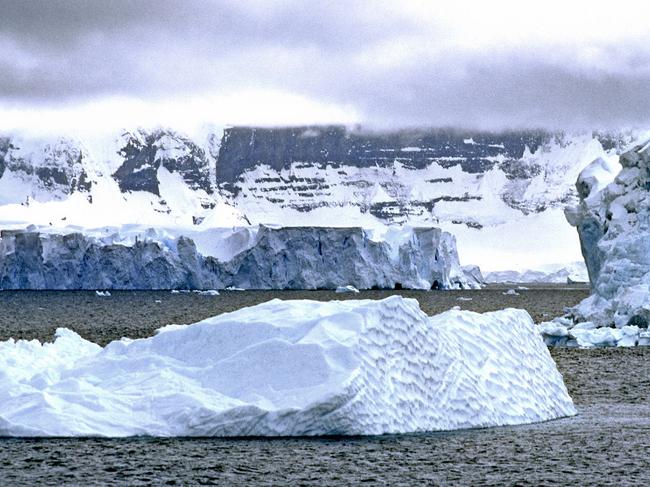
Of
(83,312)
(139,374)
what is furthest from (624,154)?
(83,312)

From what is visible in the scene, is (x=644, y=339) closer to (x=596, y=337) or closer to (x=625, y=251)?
(x=596, y=337)

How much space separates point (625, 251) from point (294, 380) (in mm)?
23984

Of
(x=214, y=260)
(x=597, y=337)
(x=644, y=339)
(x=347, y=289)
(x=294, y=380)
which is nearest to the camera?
(x=294, y=380)

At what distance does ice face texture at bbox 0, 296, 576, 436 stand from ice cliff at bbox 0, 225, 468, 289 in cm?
7479

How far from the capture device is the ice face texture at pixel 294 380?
1355 centimetres

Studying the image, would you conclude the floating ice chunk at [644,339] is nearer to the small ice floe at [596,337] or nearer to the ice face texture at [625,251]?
the small ice floe at [596,337]

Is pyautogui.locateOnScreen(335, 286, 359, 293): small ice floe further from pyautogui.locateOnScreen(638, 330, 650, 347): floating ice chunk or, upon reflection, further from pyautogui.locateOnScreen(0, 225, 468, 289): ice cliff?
pyautogui.locateOnScreen(638, 330, 650, 347): floating ice chunk

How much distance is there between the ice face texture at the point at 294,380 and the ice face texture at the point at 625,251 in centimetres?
1850

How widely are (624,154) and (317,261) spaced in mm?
57893

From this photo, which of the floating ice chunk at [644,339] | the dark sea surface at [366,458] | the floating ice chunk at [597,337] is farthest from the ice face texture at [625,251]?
Result: the dark sea surface at [366,458]

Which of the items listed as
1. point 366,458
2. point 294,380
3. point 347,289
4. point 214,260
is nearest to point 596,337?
point 294,380

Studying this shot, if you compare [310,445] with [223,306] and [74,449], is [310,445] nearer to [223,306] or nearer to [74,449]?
[74,449]

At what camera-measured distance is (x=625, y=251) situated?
36000 millimetres

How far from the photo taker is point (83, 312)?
61.1 metres
